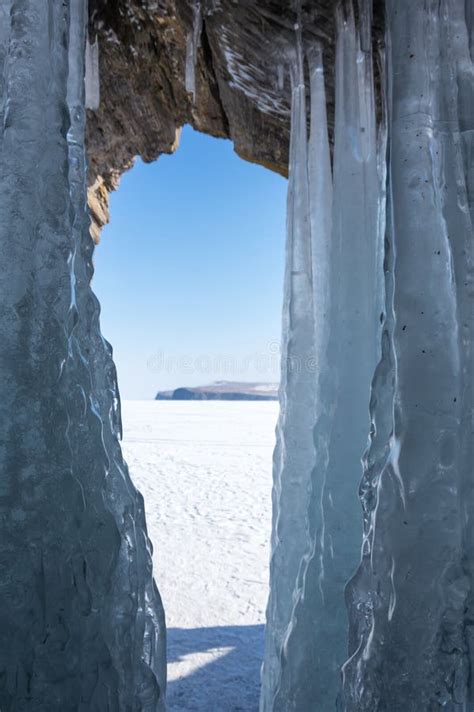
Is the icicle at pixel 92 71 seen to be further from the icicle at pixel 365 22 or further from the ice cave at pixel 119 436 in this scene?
the icicle at pixel 365 22

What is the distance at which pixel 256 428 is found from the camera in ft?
49.2

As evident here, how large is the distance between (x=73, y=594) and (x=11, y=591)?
13cm

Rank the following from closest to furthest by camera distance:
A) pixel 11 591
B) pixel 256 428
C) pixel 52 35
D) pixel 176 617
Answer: pixel 11 591 → pixel 52 35 → pixel 176 617 → pixel 256 428

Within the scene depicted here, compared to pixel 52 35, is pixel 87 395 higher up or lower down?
lower down

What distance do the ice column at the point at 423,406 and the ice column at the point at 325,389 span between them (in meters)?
0.56

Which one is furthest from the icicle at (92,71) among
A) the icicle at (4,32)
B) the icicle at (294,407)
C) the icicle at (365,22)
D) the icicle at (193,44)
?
the icicle at (4,32)

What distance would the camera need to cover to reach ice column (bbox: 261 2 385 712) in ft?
5.66

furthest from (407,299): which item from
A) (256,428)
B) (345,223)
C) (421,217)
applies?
(256,428)

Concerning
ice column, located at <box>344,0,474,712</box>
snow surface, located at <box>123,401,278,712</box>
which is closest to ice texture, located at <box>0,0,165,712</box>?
ice column, located at <box>344,0,474,712</box>

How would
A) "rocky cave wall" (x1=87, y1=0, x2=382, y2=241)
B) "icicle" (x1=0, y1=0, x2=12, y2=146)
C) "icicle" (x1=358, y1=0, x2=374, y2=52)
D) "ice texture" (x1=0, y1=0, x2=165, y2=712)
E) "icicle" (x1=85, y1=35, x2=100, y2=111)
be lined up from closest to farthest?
"ice texture" (x1=0, y1=0, x2=165, y2=712)
"icicle" (x1=0, y1=0, x2=12, y2=146)
"icicle" (x1=358, y1=0, x2=374, y2=52)
"rocky cave wall" (x1=87, y1=0, x2=382, y2=241)
"icicle" (x1=85, y1=35, x2=100, y2=111)

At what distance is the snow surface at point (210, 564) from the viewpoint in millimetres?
2941

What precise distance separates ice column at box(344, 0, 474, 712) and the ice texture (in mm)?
521

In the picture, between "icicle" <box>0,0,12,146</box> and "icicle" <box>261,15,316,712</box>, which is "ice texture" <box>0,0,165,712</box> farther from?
"icicle" <box>261,15,316,712</box>

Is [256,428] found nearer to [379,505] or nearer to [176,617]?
[176,617]
